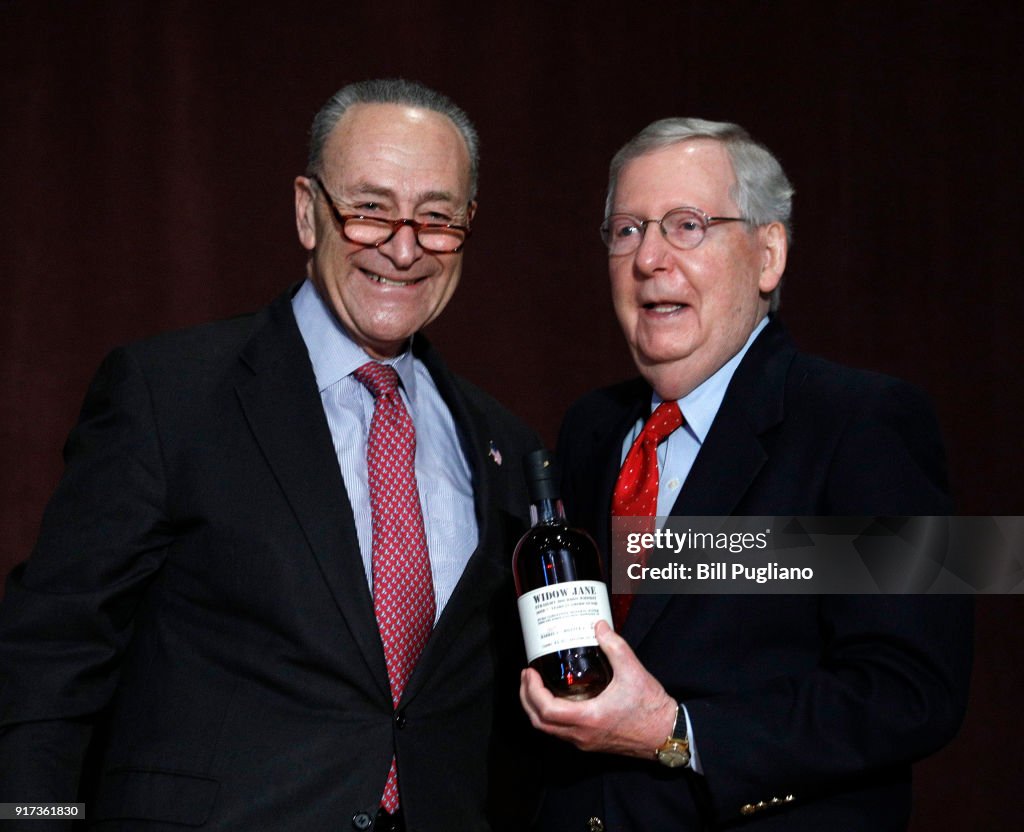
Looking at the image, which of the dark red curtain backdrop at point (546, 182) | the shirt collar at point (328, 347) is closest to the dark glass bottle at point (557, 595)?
the shirt collar at point (328, 347)

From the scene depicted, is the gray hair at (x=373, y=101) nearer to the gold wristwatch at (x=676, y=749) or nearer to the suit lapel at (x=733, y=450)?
the suit lapel at (x=733, y=450)

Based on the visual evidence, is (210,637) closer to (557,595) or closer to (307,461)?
A: (307,461)

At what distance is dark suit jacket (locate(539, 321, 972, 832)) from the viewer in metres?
1.70

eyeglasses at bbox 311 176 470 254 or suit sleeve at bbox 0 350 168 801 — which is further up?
Answer: eyeglasses at bbox 311 176 470 254

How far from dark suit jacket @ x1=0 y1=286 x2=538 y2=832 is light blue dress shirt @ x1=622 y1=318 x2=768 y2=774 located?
394 millimetres

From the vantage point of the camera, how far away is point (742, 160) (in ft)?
6.81

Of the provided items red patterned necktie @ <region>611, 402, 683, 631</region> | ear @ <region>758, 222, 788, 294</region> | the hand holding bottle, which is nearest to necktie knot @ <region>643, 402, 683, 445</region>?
red patterned necktie @ <region>611, 402, 683, 631</region>

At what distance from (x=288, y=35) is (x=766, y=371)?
5.59ft

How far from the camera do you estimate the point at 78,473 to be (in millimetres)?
1858

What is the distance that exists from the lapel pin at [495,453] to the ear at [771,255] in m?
0.56

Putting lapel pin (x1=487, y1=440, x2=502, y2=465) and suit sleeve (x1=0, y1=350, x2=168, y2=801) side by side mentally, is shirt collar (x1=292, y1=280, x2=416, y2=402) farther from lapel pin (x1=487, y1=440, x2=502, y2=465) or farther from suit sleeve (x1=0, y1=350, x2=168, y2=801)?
suit sleeve (x1=0, y1=350, x2=168, y2=801)

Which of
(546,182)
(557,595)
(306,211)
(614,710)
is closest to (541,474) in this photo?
(557,595)

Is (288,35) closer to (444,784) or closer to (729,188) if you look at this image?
(729,188)

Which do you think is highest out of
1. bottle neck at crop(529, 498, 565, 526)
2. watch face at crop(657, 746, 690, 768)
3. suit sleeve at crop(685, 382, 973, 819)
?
bottle neck at crop(529, 498, 565, 526)
